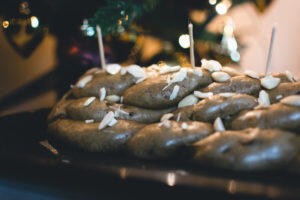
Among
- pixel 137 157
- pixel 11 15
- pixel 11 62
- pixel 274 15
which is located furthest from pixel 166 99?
pixel 274 15

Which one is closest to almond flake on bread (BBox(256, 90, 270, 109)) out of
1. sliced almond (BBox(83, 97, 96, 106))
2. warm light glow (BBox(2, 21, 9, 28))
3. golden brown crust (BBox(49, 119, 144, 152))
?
golden brown crust (BBox(49, 119, 144, 152))

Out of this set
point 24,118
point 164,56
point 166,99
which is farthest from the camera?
point 164,56

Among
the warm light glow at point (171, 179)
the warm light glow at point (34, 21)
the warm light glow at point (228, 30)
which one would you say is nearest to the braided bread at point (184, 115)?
the warm light glow at point (171, 179)

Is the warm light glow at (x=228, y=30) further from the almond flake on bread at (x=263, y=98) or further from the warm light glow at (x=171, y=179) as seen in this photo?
the warm light glow at (x=171, y=179)

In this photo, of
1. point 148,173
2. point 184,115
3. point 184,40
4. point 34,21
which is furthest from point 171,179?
point 34,21

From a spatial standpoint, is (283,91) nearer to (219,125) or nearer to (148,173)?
(219,125)

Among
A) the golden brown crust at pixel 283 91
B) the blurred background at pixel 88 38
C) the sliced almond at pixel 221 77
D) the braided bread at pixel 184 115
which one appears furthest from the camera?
the blurred background at pixel 88 38

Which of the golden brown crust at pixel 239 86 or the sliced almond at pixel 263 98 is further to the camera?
the golden brown crust at pixel 239 86

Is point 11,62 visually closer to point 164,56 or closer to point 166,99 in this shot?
point 164,56
